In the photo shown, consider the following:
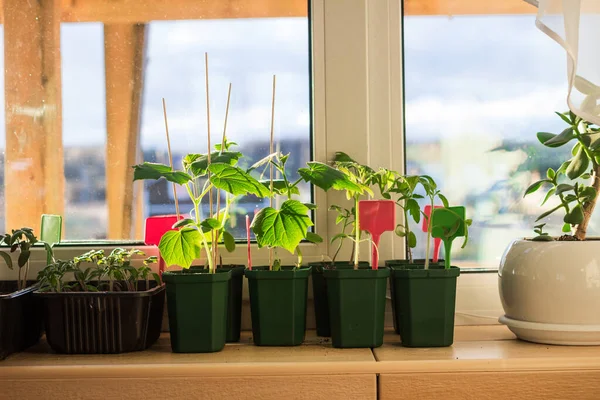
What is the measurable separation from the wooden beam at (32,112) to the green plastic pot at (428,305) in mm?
871

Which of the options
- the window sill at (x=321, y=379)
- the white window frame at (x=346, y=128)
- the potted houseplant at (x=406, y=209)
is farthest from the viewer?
the white window frame at (x=346, y=128)

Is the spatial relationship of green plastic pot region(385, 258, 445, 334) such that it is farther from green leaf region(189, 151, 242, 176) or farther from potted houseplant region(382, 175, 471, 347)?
green leaf region(189, 151, 242, 176)

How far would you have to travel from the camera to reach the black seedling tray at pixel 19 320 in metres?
1.30

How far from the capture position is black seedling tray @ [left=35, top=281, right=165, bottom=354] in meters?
1.33

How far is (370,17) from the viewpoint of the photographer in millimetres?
1657

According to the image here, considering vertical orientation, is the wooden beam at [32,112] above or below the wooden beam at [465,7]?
below

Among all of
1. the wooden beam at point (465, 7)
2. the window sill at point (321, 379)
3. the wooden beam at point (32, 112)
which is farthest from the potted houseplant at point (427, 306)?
the wooden beam at point (32, 112)

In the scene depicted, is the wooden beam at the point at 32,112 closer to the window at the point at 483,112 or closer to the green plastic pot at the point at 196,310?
the green plastic pot at the point at 196,310

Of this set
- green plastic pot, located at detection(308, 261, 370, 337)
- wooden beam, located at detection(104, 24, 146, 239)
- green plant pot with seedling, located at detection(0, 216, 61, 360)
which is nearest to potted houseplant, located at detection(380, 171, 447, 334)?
green plastic pot, located at detection(308, 261, 370, 337)

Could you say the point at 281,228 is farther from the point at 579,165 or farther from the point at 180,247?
the point at 579,165

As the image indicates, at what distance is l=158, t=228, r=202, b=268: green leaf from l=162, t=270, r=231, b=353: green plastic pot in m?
0.03

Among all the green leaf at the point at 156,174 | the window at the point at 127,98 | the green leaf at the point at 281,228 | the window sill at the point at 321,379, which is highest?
the window at the point at 127,98

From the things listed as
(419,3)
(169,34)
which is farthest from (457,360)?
(169,34)

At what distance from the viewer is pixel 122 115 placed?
1670 mm
